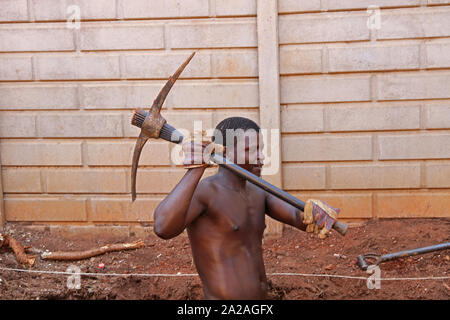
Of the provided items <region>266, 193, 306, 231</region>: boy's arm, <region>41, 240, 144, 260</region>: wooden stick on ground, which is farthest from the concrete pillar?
<region>266, 193, 306, 231</region>: boy's arm

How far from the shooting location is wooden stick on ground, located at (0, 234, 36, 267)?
4949 millimetres

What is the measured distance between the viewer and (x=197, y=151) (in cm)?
255

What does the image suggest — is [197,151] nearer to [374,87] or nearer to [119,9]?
[374,87]

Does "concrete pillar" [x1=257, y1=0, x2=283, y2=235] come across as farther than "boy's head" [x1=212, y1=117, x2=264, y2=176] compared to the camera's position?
Yes

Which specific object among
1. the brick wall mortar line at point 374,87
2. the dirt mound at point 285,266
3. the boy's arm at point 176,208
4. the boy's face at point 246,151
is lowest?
the dirt mound at point 285,266

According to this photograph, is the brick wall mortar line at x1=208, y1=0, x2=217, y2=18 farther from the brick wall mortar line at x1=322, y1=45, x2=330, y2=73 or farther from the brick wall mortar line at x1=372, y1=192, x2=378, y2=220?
the brick wall mortar line at x1=372, y1=192, x2=378, y2=220

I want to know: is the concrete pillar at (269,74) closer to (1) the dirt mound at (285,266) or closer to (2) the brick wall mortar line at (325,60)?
(2) the brick wall mortar line at (325,60)

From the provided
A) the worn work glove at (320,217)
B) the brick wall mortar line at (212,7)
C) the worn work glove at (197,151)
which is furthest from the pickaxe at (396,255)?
the brick wall mortar line at (212,7)

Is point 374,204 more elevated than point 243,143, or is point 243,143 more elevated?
point 243,143

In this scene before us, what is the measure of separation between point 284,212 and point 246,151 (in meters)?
0.49

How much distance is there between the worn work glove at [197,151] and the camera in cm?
254

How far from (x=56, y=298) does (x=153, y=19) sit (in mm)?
2975

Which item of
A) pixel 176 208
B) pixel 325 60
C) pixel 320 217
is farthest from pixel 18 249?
pixel 325 60

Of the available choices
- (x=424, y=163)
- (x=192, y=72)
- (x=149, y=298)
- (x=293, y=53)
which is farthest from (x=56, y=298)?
(x=424, y=163)
